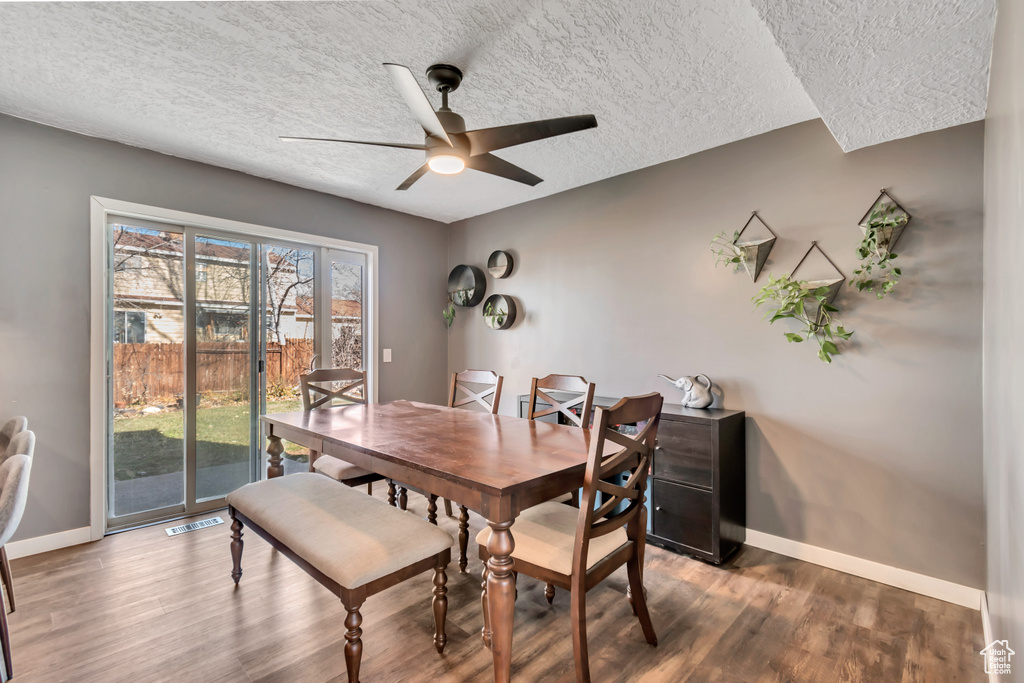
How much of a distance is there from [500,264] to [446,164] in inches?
86.0

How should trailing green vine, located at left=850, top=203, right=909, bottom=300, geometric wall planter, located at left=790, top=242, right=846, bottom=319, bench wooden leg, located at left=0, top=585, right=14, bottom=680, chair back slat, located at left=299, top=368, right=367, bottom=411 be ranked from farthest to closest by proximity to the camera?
1. chair back slat, located at left=299, top=368, right=367, bottom=411
2. geometric wall planter, located at left=790, top=242, right=846, bottom=319
3. trailing green vine, located at left=850, top=203, right=909, bottom=300
4. bench wooden leg, located at left=0, top=585, right=14, bottom=680

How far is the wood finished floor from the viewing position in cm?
166

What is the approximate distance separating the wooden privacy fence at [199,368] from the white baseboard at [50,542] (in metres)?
0.78

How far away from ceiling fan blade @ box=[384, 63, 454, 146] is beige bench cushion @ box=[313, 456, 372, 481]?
5.96ft

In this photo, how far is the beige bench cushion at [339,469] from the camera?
8.59 feet

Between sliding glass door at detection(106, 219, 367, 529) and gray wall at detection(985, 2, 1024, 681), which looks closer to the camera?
gray wall at detection(985, 2, 1024, 681)

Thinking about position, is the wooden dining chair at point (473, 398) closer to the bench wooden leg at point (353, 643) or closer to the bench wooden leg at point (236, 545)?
the bench wooden leg at point (353, 643)

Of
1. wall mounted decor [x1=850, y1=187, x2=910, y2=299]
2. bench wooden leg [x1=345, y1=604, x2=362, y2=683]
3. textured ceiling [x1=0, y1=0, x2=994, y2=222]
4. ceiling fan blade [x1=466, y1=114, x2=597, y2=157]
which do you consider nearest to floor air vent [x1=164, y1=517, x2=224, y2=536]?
bench wooden leg [x1=345, y1=604, x2=362, y2=683]

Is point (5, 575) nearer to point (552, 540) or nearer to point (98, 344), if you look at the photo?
point (98, 344)

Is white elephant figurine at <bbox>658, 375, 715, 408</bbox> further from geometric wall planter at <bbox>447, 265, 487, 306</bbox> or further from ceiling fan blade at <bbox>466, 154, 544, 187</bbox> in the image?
geometric wall planter at <bbox>447, 265, 487, 306</bbox>

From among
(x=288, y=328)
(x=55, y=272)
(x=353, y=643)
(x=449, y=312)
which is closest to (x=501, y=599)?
(x=353, y=643)

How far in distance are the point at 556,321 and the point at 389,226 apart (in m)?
1.84

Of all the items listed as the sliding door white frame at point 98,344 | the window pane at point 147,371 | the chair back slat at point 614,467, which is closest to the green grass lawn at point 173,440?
the window pane at point 147,371

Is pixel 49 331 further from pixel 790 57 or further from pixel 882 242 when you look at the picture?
pixel 882 242
